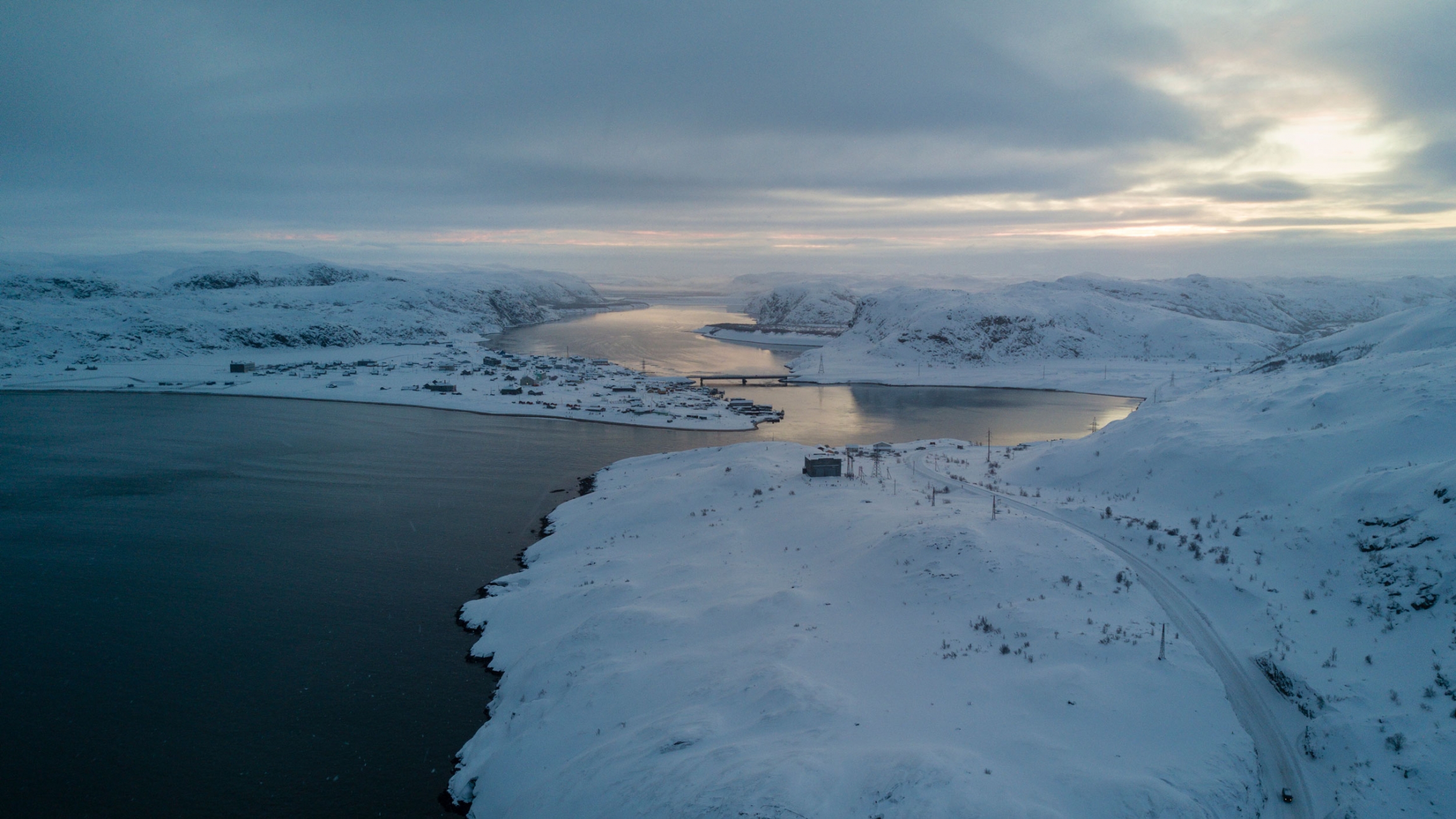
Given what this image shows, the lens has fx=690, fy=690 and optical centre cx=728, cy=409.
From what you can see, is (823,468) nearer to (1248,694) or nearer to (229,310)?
(1248,694)

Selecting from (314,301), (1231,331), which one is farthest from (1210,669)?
(314,301)

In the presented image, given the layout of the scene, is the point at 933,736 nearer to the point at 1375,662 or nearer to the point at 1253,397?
the point at 1375,662

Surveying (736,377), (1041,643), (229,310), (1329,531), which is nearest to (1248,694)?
(1041,643)

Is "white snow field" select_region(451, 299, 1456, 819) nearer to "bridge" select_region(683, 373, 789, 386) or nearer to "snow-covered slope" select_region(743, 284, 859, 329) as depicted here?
"bridge" select_region(683, 373, 789, 386)

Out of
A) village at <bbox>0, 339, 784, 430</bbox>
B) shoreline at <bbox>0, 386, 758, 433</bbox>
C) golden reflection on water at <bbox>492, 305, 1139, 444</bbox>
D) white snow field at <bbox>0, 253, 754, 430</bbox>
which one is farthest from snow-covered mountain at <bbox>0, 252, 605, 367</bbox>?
golden reflection on water at <bbox>492, 305, 1139, 444</bbox>

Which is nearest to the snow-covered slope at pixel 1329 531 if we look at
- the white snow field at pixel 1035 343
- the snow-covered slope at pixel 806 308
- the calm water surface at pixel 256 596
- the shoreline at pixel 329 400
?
the calm water surface at pixel 256 596
